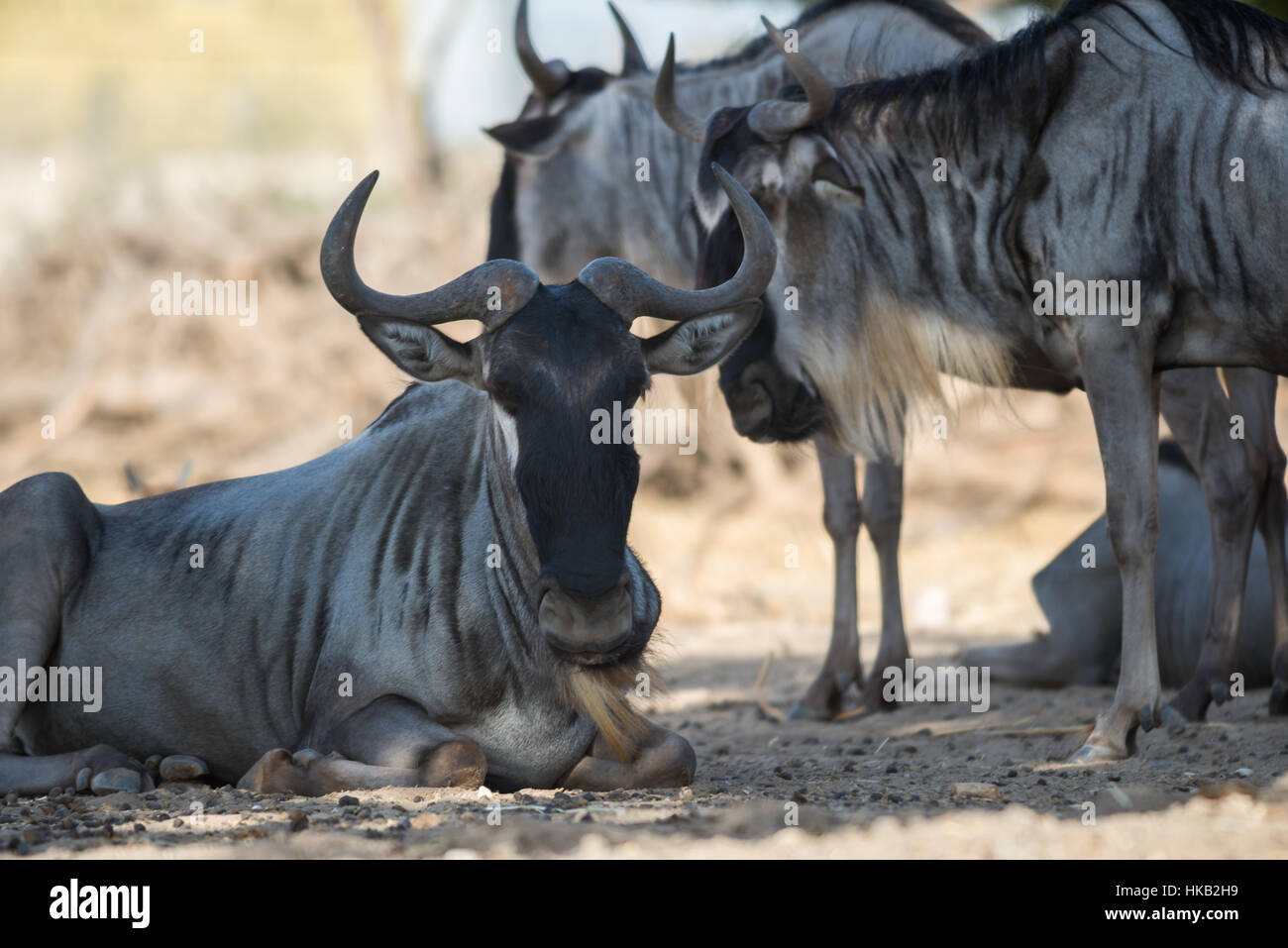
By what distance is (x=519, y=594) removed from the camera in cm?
467

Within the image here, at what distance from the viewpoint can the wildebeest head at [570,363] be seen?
400 centimetres

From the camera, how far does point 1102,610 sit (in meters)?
7.27

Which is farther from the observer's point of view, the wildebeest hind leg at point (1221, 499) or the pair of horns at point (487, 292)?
the wildebeest hind leg at point (1221, 499)

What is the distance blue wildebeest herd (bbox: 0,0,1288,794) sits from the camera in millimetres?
4434

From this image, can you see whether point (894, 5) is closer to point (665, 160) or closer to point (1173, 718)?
point (665, 160)

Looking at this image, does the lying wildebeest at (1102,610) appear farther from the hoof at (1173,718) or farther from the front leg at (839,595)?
the hoof at (1173,718)

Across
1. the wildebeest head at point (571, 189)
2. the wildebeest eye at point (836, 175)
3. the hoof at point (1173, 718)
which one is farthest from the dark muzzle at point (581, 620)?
the wildebeest head at point (571, 189)

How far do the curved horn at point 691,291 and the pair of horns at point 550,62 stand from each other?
153 inches

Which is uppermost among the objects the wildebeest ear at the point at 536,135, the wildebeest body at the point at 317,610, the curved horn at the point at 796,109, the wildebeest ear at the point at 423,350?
the wildebeest ear at the point at 536,135

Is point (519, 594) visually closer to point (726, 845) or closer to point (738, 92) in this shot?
point (726, 845)

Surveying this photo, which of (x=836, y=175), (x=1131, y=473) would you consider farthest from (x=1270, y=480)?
(x=836, y=175)

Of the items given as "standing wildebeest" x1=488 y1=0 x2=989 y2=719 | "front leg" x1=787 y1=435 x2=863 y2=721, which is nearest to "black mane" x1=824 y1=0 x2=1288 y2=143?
"standing wildebeest" x1=488 y1=0 x2=989 y2=719

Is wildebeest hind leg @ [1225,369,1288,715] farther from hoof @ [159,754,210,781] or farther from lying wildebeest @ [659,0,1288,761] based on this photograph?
hoof @ [159,754,210,781]
